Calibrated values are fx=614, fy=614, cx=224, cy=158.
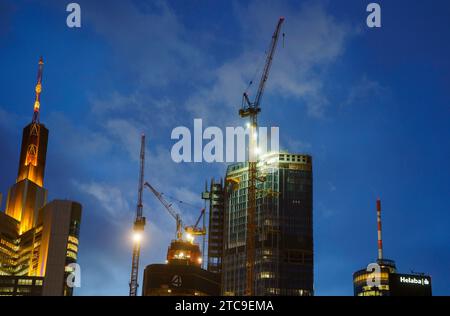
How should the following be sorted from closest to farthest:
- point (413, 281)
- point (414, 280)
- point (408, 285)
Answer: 1. point (408, 285)
2. point (413, 281)
3. point (414, 280)

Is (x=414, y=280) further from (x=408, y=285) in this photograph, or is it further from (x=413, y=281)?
(x=408, y=285)

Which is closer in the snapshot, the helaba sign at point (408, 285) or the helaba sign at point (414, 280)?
the helaba sign at point (408, 285)

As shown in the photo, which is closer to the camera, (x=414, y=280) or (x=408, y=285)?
(x=408, y=285)

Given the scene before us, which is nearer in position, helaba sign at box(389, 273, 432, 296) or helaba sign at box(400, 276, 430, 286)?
helaba sign at box(389, 273, 432, 296)

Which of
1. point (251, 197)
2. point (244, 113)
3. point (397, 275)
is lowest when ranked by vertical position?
point (397, 275)

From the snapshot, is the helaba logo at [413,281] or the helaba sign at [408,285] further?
the helaba logo at [413,281]

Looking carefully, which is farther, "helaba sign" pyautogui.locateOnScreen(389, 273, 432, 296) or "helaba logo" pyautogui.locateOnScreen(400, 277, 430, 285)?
"helaba logo" pyautogui.locateOnScreen(400, 277, 430, 285)

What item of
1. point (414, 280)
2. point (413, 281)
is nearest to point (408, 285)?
point (413, 281)
